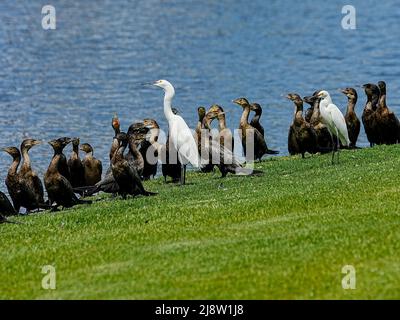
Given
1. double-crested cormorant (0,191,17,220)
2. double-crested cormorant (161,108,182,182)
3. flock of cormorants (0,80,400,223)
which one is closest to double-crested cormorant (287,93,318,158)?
flock of cormorants (0,80,400,223)

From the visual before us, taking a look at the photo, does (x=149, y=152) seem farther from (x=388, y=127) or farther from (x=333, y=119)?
(x=388, y=127)

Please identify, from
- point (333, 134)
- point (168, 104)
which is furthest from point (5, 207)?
point (333, 134)

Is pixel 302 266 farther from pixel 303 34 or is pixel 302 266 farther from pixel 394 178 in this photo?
pixel 303 34

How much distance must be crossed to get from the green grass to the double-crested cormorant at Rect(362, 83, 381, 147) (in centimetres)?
616

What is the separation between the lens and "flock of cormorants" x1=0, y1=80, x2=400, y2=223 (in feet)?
67.9

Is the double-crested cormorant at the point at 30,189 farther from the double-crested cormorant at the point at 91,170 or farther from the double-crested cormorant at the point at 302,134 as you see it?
the double-crested cormorant at the point at 302,134

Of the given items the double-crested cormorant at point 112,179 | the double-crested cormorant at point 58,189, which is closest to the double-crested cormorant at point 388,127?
the double-crested cormorant at point 112,179

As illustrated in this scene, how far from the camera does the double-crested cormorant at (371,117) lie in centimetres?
2677

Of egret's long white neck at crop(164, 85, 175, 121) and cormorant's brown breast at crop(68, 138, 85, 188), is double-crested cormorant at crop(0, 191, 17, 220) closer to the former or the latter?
cormorant's brown breast at crop(68, 138, 85, 188)

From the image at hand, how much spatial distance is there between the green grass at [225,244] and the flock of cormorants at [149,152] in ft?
2.38

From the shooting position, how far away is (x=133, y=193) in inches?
822
